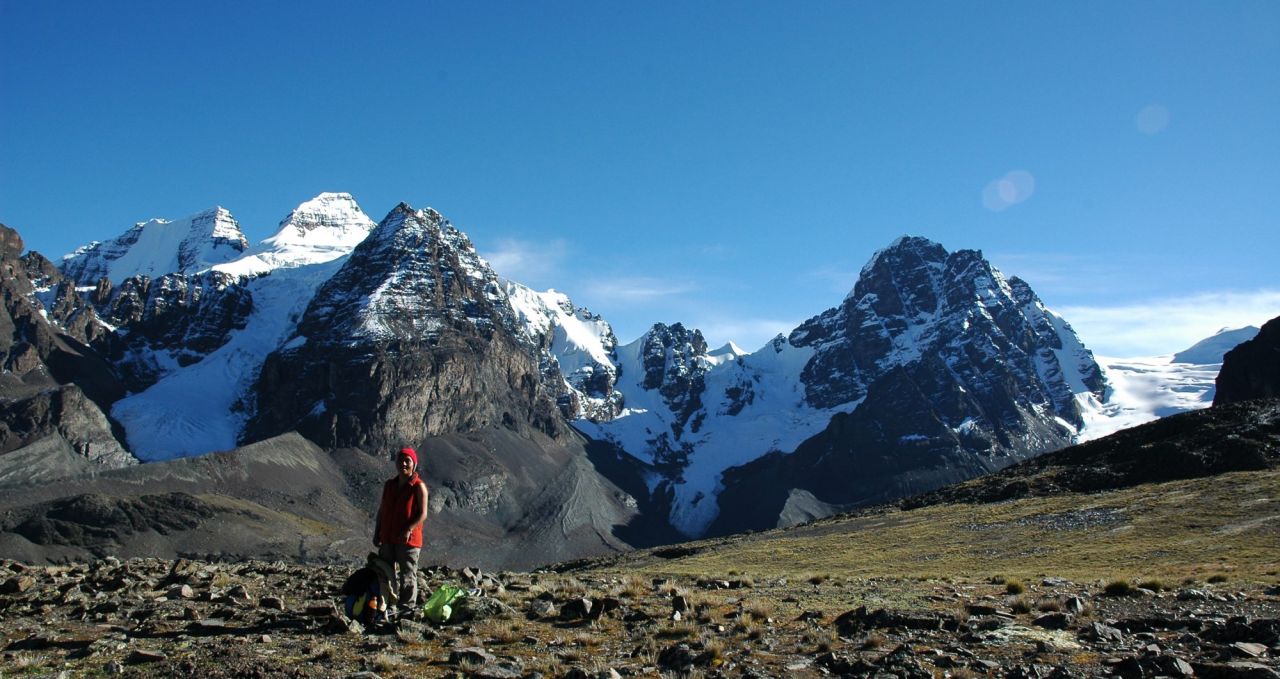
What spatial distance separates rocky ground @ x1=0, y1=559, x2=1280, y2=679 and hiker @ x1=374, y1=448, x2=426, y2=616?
145 centimetres

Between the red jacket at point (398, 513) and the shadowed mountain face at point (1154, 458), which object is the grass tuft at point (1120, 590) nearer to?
the red jacket at point (398, 513)

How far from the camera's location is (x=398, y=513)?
724 inches

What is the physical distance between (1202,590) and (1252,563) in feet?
67.7

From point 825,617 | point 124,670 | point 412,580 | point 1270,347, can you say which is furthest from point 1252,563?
point 1270,347

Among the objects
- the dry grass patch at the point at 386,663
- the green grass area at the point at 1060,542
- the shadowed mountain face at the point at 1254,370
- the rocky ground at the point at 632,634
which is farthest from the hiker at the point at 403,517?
the shadowed mountain face at the point at 1254,370

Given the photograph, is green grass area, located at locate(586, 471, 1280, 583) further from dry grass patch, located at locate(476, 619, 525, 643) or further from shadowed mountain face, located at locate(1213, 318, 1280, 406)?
shadowed mountain face, located at locate(1213, 318, 1280, 406)

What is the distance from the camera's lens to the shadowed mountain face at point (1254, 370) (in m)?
172

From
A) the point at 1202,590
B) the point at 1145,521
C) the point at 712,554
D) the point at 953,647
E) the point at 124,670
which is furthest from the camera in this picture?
the point at 712,554

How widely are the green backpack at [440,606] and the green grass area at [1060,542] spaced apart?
24823 mm

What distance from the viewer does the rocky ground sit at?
1430 cm

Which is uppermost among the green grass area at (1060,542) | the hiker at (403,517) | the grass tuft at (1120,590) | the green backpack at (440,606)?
the hiker at (403,517)

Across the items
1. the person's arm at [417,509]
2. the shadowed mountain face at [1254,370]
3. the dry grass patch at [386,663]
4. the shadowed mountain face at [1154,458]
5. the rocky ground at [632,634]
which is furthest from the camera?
the shadowed mountain face at [1254,370]

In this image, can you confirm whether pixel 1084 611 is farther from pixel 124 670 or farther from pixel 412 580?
pixel 124 670

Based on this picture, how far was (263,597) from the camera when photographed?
21.2 m
